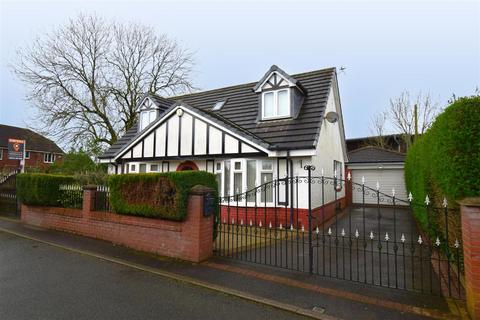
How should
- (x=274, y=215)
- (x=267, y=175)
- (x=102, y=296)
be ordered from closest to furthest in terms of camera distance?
1. (x=102, y=296)
2. (x=274, y=215)
3. (x=267, y=175)

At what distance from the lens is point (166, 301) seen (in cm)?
423

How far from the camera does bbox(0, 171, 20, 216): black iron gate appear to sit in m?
12.0

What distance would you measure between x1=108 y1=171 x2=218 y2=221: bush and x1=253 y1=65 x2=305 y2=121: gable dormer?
608 cm

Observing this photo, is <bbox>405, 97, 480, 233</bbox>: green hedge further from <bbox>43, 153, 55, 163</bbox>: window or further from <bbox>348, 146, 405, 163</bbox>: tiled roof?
<bbox>43, 153, 55, 163</bbox>: window

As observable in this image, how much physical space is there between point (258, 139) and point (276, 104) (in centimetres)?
244

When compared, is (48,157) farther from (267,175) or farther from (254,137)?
(267,175)

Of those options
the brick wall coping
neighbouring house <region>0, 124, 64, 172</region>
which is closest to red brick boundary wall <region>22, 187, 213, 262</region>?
the brick wall coping

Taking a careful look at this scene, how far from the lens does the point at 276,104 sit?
12.1 m

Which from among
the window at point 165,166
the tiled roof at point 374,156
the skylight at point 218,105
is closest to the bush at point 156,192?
the window at point 165,166

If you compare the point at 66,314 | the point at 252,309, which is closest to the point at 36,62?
the point at 66,314

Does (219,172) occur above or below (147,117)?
below

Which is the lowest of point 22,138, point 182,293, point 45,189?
point 182,293

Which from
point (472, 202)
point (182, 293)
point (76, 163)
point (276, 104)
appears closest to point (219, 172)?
point (276, 104)

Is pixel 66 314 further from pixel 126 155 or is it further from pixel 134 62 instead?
pixel 134 62
